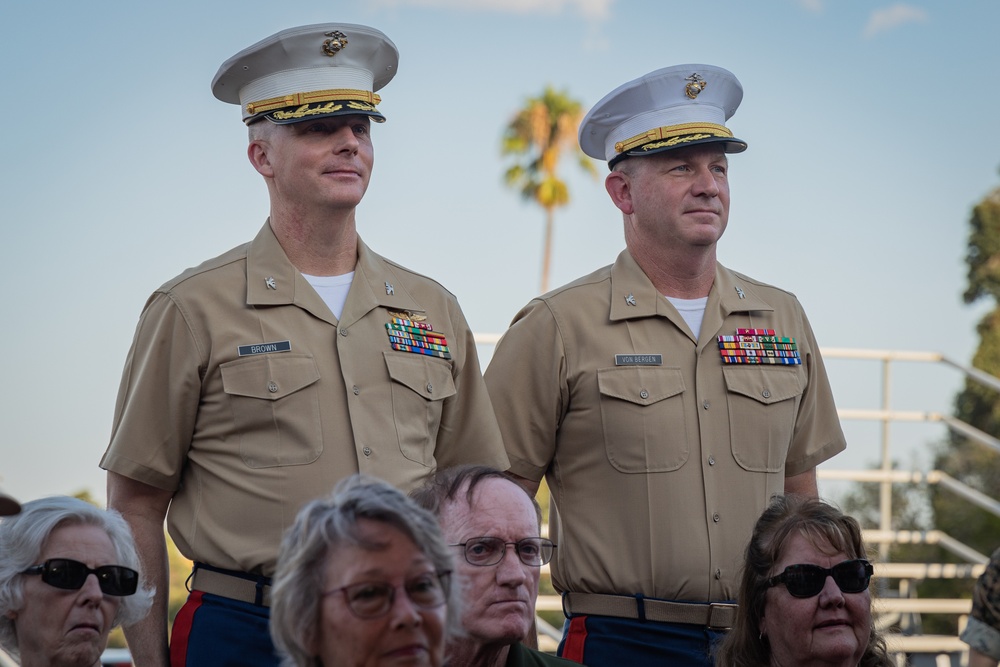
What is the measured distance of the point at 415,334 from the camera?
362cm

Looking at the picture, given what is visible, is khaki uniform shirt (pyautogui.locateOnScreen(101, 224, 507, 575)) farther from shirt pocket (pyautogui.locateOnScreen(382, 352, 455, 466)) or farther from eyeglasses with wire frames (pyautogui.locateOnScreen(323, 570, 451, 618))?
eyeglasses with wire frames (pyautogui.locateOnScreen(323, 570, 451, 618))

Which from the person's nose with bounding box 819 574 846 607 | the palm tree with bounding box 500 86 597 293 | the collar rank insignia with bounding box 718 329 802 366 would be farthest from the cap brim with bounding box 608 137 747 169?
the palm tree with bounding box 500 86 597 293

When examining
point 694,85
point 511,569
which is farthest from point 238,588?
point 694,85

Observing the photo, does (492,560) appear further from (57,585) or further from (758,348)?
(758,348)

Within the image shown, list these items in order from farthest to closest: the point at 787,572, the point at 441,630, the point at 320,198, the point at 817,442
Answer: the point at 817,442 → the point at 320,198 → the point at 787,572 → the point at 441,630

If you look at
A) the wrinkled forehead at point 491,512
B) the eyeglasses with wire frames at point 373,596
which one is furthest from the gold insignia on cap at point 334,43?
the eyeglasses with wire frames at point 373,596

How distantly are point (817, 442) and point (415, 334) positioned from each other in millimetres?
1463

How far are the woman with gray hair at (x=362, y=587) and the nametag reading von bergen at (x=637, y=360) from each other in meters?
1.91

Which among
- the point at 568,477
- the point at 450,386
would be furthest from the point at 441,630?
the point at 568,477

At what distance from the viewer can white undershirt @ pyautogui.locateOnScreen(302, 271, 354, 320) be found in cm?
354

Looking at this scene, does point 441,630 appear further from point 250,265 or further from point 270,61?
point 270,61

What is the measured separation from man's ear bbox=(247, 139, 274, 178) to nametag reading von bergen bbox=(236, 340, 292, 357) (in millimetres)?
513

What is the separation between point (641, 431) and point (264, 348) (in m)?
1.18

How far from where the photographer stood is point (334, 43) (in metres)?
3.65
